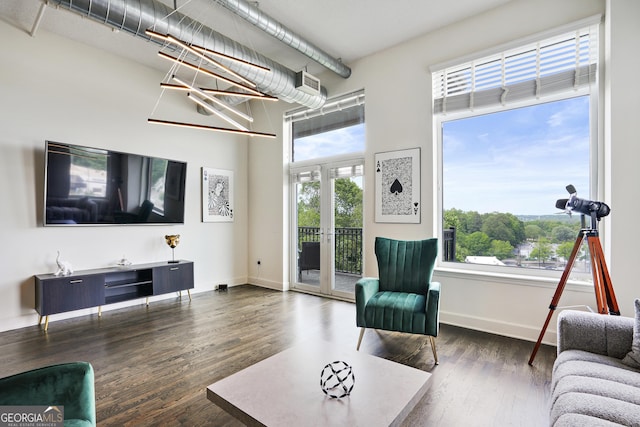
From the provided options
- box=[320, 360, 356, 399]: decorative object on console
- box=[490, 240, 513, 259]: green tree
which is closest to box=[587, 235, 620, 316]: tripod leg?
box=[490, 240, 513, 259]: green tree

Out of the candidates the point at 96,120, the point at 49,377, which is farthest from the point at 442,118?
the point at 96,120

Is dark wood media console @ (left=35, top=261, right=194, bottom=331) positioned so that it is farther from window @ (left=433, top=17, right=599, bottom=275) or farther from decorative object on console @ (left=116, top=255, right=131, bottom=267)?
window @ (left=433, top=17, right=599, bottom=275)

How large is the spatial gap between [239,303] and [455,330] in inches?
118

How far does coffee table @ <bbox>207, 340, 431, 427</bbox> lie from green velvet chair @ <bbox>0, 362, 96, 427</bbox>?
536 millimetres

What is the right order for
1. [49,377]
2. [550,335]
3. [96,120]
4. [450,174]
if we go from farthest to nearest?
[96,120]
[450,174]
[550,335]
[49,377]

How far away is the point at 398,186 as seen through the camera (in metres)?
4.25

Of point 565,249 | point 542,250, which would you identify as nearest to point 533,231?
point 542,250

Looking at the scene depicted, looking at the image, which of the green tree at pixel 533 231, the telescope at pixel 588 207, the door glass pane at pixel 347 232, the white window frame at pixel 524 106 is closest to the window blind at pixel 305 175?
the door glass pane at pixel 347 232

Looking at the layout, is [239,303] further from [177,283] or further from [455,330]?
[455,330]

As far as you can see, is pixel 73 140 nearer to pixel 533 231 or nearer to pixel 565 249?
pixel 533 231

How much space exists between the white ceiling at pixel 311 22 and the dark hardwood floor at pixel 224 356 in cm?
346

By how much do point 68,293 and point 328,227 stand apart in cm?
351

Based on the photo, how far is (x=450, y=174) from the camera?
4.00 meters

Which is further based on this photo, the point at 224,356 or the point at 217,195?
the point at 217,195
